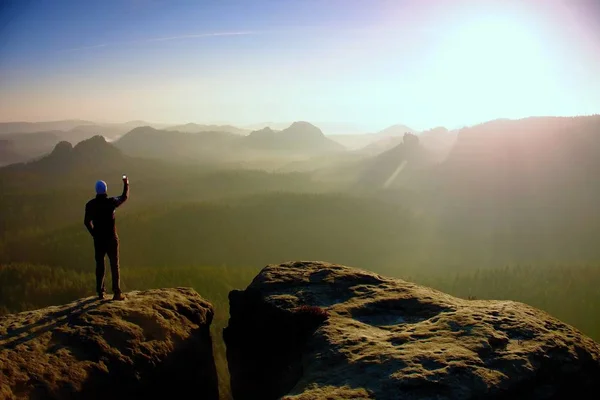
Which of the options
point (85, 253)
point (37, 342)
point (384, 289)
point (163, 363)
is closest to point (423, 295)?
point (384, 289)

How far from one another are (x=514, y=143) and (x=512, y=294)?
227 feet

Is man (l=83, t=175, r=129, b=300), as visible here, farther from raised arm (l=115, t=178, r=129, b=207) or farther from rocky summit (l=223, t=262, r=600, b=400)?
rocky summit (l=223, t=262, r=600, b=400)

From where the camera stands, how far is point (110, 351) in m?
12.0

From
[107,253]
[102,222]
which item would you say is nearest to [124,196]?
[102,222]

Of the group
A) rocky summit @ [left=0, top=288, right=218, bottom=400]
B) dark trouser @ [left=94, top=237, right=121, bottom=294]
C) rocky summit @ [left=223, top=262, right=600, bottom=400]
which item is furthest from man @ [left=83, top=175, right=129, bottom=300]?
rocky summit @ [left=223, top=262, right=600, bottom=400]

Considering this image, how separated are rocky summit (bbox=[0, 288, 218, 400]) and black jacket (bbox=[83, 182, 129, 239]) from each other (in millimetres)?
2294

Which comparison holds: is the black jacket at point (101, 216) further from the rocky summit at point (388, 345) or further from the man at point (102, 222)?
the rocky summit at point (388, 345)

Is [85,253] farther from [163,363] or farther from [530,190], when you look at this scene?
[530,190]

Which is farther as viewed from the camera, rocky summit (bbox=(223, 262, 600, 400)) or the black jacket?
the black jacket

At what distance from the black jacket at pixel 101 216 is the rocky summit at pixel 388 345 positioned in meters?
5.20

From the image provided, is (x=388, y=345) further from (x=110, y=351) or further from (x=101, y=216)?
(x=101, y=216)

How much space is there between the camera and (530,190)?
85.1 metres

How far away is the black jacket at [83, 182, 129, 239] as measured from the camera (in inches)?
527

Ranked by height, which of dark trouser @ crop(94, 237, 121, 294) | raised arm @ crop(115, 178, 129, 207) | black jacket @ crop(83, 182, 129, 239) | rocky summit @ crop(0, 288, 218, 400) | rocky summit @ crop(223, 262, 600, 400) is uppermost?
raised arm @ crop(115, 178, 129, 207)
